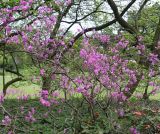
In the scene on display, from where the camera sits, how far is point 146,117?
695 centimetres

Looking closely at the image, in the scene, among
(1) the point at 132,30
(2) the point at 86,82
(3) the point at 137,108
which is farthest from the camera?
(1) the point at 132,30

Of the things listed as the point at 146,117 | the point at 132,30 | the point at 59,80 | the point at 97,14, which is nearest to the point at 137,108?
the point at 146,117

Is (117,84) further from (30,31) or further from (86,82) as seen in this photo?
(30,31)

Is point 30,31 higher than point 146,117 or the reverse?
higher

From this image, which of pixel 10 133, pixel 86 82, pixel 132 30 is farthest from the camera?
pixel 132 30

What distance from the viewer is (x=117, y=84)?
6840 mm

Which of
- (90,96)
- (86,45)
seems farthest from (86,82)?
(86,45)

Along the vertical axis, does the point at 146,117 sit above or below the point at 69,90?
below

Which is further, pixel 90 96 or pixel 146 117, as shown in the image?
pixel 146 117

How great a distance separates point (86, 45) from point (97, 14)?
8.75 metres

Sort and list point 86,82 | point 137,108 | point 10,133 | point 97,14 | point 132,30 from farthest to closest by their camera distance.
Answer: point 97,14, point 132,30, point 137,108, point 86,82, point 10,133

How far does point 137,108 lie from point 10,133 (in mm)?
3242

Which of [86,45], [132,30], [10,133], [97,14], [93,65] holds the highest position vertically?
[97,14]

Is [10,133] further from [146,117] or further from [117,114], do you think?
[146,117]
